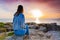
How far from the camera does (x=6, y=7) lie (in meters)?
3.70

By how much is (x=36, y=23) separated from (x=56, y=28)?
399 millimetres

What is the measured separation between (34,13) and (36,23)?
197mm

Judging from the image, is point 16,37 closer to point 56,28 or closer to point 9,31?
point 9,31

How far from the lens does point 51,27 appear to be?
3.73 m

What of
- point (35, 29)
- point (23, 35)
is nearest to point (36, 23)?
point (35, 29)

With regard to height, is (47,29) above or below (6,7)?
below

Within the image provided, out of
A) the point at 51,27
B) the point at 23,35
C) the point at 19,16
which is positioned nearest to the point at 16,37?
the point at 23,35

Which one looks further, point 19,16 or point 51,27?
point 51,27

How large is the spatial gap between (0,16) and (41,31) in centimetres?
84

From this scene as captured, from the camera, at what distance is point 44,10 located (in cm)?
372

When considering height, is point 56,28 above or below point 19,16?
below

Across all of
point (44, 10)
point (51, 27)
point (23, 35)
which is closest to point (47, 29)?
point (51, 27)

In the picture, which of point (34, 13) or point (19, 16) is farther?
point (34, 13)

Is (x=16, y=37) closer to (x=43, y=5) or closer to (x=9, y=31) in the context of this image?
(x=9, y=31)
